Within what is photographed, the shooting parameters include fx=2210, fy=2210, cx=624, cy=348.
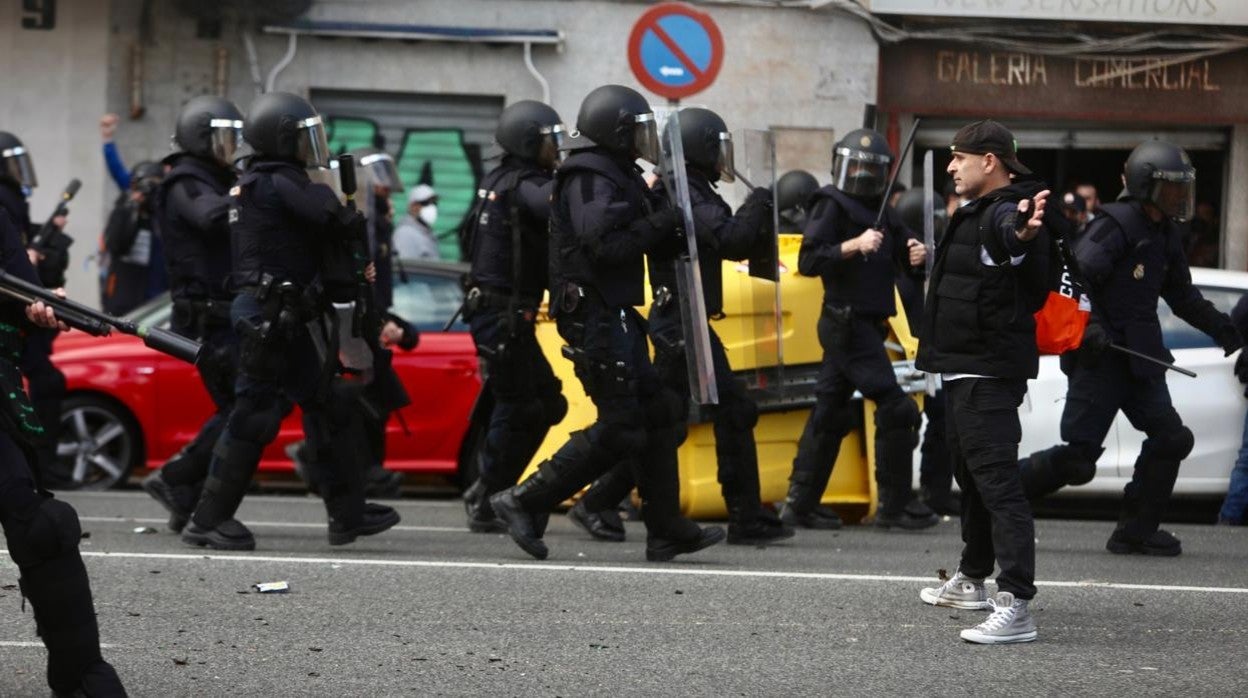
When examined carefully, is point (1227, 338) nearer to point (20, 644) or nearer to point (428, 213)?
point (20, 644)

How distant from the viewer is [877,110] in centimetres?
1820

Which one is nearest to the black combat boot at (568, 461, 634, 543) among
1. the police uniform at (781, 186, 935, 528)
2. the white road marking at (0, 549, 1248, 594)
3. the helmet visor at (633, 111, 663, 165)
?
the white road marking at (0, 549, 1248, 594)

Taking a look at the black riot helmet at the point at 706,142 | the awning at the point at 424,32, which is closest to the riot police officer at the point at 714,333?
the black riot helmet at the point at 706,142

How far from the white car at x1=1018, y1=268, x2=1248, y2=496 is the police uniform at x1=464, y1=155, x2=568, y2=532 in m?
2.67

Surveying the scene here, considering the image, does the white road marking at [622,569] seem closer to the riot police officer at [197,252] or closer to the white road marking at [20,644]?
the riot police officer at [197,252]

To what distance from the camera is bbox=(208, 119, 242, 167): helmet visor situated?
9617 mm

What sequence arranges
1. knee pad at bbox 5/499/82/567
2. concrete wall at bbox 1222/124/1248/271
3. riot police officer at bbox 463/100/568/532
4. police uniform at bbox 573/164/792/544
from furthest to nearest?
concrete wall at bbox 1222/124/1248/271
riot police officer at bbox 463/100/568/532
police uniform at bbox 573/164/792/544
knee pad at bbox 5/499/82/567

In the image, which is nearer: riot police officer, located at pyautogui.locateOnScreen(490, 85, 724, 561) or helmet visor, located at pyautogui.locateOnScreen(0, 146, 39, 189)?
riot police officer, located at pyautogui.locateOnScreen(490, 85, 724, 561)

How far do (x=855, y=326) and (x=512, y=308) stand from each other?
5.26 feet

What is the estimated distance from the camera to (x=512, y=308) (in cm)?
959

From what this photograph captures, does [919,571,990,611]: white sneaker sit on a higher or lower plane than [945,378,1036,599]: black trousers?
lower

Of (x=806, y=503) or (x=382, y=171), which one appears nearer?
(x=806, y=503)

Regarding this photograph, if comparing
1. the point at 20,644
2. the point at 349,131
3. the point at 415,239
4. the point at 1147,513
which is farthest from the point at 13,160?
the point at 349,131

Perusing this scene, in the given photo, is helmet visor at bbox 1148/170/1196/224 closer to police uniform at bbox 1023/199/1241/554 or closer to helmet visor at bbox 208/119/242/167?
police uniform at bbox 1023/199/1241/554
